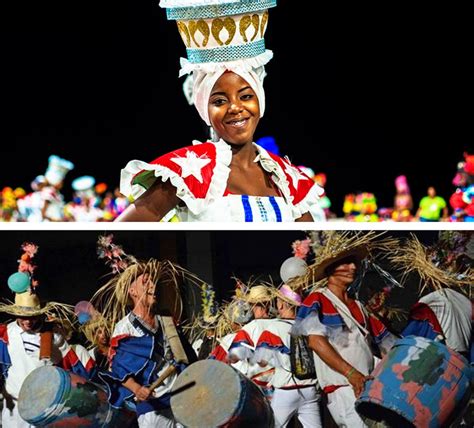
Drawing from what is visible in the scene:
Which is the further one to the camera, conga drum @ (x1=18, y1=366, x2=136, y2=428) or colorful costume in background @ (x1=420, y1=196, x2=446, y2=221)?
colorful costume in background @ (x1=420, y1=196, x2=446, y2=221)

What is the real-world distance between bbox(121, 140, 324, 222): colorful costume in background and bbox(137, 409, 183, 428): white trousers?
3.03 ft

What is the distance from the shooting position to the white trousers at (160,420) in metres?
3.72

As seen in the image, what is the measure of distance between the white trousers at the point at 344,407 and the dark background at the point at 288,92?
8.07 metres

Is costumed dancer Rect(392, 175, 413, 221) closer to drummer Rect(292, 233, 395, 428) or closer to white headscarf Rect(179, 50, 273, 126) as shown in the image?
white headscarf Rect(179, 50, 273, 126)

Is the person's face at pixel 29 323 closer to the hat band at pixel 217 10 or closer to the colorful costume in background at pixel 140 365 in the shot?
the colorful costume in background at pixel 140 365

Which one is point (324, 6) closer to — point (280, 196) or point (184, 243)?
point (280, 196)

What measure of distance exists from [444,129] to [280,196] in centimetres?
722

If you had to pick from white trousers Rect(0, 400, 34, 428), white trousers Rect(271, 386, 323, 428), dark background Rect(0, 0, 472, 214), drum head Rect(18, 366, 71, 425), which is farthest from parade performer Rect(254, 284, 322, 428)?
dark background Rect(0, 0, 472, 214)

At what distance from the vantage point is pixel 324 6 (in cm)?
1192

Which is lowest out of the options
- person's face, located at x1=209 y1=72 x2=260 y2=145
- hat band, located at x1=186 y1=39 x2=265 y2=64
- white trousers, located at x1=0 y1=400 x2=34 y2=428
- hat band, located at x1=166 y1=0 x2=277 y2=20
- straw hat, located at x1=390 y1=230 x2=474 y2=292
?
white trousers, located at x1=0 y1=400 x2=34 y2=428

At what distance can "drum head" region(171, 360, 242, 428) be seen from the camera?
3.66 meters

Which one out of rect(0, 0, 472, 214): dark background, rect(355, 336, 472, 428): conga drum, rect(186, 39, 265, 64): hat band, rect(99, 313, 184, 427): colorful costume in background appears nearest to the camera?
rect(355, 336, 472, 428): conga drum

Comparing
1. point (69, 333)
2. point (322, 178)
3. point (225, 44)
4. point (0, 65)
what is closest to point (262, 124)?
point (322, 178)

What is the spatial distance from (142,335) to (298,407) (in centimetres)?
39
